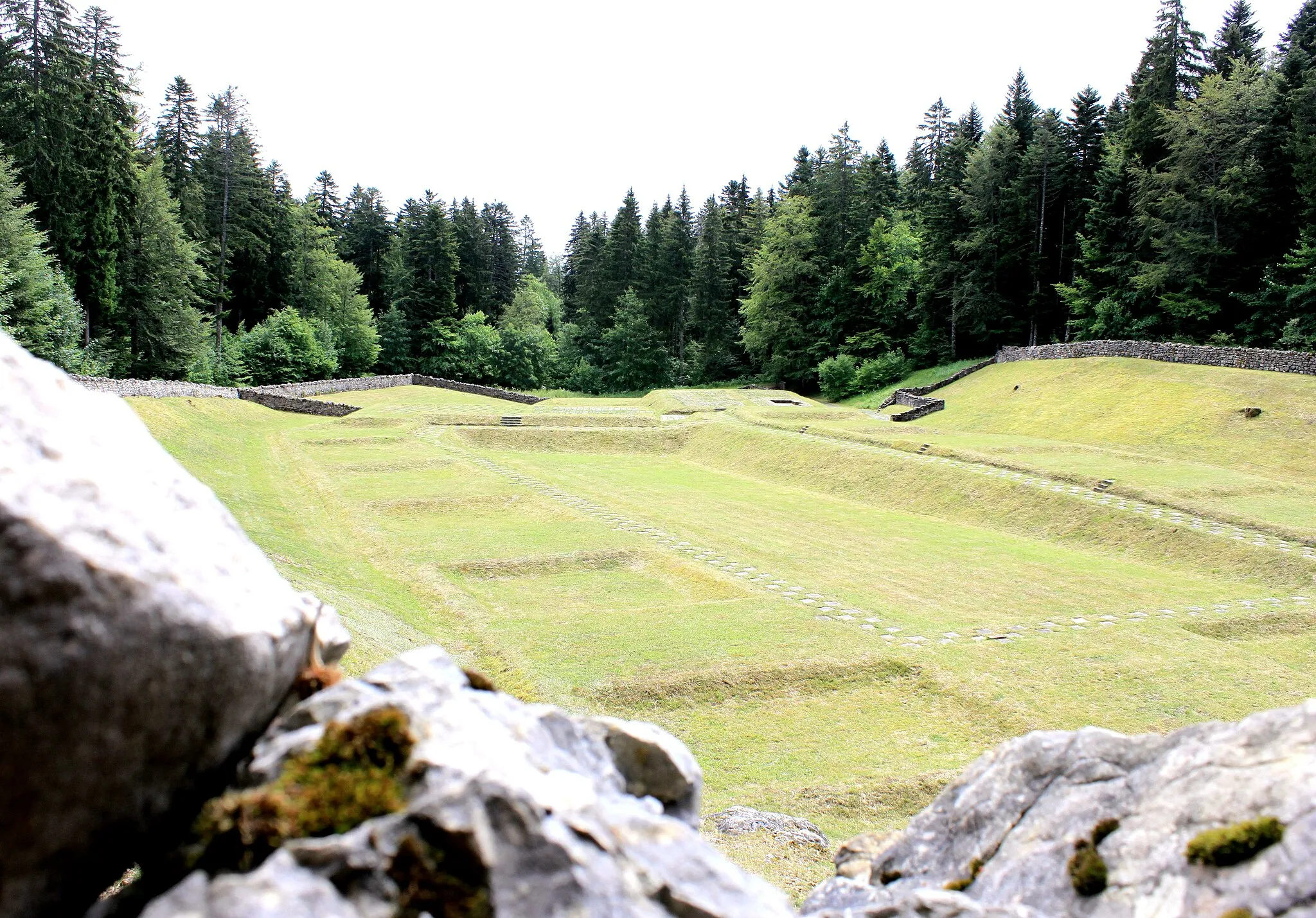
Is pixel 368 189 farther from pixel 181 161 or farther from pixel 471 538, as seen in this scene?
pixel 471 538

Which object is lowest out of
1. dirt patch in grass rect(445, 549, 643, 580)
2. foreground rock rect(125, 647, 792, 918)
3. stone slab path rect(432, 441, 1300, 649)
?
stone slab path rect(432, 441, 1300, 649)

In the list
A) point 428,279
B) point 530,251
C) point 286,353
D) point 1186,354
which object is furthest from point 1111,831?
point 530,251

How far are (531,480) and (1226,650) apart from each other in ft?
73.8

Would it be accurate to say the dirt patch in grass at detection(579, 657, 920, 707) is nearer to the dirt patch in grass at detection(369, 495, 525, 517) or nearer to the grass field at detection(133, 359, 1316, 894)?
the grass field at detection(133, 359, 1316, 894)

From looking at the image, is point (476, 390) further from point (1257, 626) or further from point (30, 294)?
point (1257, 626)

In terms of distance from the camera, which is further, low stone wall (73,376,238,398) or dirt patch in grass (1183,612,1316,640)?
low stone wall (73,376,238,398)

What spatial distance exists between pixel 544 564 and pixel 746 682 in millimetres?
8191

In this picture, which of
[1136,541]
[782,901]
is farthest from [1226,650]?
[782,901]

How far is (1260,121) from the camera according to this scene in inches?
→ 1929

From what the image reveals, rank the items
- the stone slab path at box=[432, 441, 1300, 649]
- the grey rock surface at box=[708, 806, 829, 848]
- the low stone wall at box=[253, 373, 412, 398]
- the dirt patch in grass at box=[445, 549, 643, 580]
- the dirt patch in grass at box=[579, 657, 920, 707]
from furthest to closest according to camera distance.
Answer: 1. the low stone wall at box=[253, 373, 412, 398]
2. the dirt patch in grass at box=[445, 549, 643, 580]
3. the stone slab path at box=[432, 441, 1300, 649]
4. the dirt patch in grass at box=[579, 657, 920, 707]
5. the grey rock surface at box=[708, 806, 829, 848]

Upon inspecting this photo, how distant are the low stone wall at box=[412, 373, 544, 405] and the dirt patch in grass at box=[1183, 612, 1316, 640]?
54219mm

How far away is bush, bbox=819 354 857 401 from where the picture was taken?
6512 centimetres

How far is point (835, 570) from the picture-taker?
19.9 metres

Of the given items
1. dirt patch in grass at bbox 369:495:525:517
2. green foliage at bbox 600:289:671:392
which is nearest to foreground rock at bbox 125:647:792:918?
dirt patch in grass at bbox 369:495:525:517
